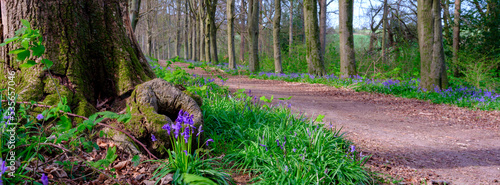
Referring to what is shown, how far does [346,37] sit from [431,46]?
2.87m

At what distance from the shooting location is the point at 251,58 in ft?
49.4

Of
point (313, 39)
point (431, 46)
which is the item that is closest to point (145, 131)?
point (431, 46)

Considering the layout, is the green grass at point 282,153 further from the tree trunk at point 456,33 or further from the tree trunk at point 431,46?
the tree trunk at point 456,33

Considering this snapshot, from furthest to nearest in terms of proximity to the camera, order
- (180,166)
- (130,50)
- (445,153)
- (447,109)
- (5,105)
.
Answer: (447,109) < (445,153) < (130,50) < (5,105) < (180,166)

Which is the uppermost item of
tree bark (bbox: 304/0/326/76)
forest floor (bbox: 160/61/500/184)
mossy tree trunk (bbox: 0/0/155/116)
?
tree bark (bbox: 304/0/326/76)

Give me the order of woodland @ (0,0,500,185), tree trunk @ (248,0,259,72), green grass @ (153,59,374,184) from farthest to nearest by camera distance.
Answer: tree trunk @ (248,0,259,72) < green grass @ (153,59,374,184) < woodland @ (0,0,500,185)

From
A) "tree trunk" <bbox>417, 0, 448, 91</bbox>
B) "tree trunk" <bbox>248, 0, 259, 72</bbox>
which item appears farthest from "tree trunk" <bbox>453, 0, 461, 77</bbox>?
"tree trunk" <bbox>248, 0, 259, 72</bbox>

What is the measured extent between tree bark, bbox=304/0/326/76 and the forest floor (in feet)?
12.0

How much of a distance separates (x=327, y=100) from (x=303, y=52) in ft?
27.5

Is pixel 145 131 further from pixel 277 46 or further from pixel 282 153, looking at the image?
pixel 277 46

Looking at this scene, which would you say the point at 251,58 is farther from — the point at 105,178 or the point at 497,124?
the point at 105,178

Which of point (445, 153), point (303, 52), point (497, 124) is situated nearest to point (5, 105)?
point (445, 153)

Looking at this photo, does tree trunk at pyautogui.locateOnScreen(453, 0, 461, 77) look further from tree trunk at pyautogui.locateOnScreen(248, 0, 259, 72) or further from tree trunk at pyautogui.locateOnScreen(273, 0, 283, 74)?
tree trunk at pyautogui.locateOnScreen(248, 0, 259, 72)

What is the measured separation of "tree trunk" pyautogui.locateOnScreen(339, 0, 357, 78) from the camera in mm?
10273
